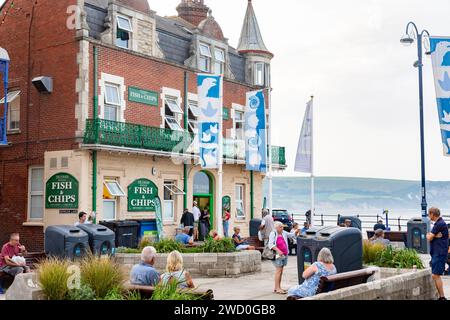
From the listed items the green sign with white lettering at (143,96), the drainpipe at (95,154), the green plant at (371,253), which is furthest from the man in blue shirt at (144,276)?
the green sign with white lettering at (143,96)

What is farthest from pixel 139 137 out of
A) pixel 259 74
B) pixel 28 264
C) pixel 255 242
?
pixel 259 74

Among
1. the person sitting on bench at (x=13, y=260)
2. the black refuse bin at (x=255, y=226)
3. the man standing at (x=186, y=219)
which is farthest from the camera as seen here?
the black refuse bin at (x=255, y=226)

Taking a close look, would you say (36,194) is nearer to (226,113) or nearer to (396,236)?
(226,113)

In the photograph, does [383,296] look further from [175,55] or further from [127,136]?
[175,55]

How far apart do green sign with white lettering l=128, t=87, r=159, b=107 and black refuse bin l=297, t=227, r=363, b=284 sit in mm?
13863

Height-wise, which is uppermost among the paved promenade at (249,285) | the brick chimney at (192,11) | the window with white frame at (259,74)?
the brick chimney at (192,11)

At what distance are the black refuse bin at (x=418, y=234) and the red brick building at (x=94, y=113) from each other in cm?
984

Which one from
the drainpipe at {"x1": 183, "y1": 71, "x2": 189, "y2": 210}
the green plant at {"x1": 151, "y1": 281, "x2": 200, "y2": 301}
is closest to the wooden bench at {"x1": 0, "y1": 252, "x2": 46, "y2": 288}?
the green plant at {"x1": 151, "y1": 281, "x2": 200, "y2": 301}

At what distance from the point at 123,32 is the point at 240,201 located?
10.9 m

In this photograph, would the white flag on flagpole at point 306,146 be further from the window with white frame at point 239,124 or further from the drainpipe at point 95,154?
the window with white frame at point 239,124

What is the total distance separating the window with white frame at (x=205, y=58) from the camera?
28589 mm
